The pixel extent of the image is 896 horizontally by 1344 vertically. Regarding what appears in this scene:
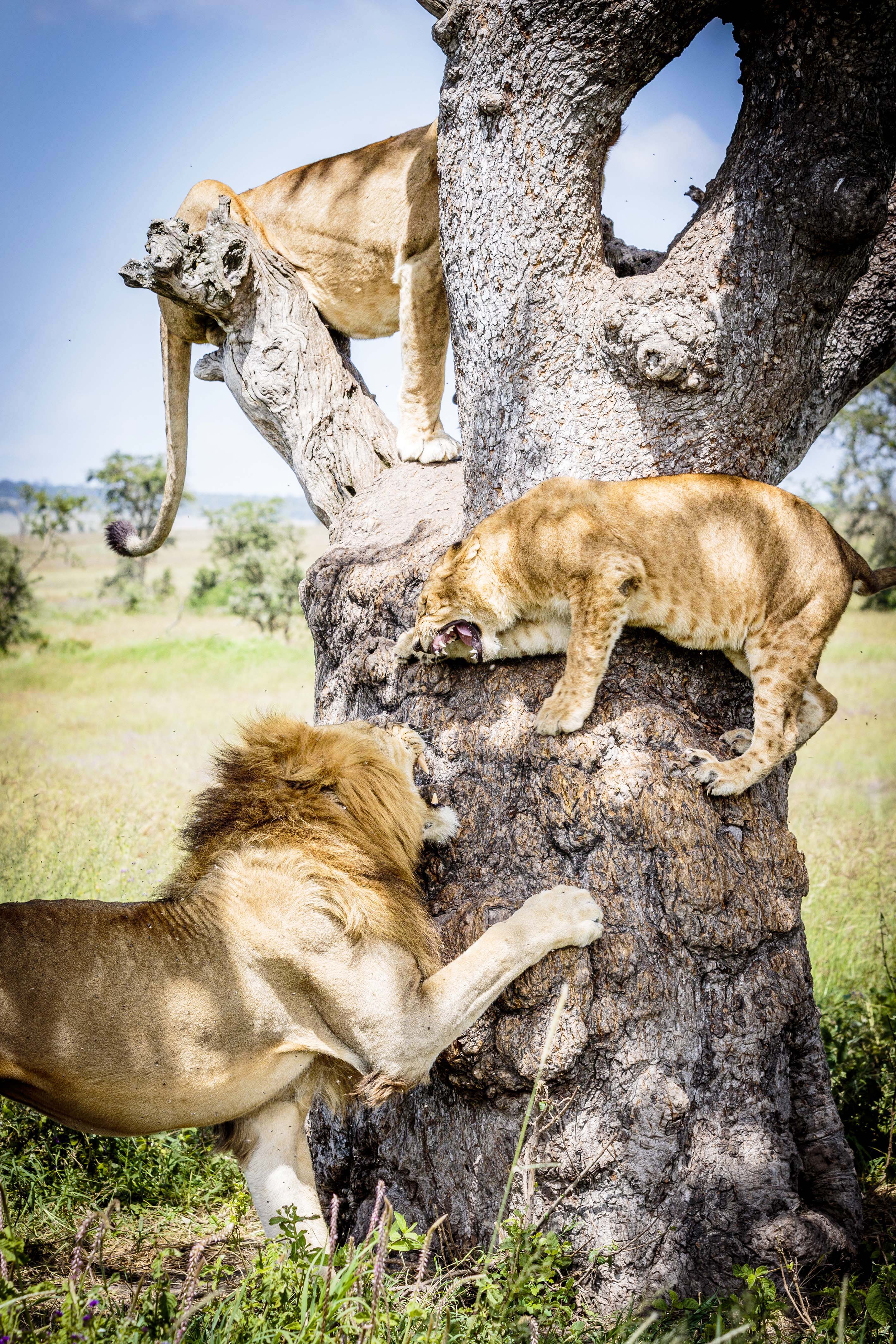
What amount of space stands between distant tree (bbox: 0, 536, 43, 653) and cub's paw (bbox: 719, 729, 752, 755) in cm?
1439

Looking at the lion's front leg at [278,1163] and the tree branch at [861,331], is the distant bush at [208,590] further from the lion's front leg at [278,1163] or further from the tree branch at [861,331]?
the lion's front leg at [278,1163]

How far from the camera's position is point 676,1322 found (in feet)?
8.39

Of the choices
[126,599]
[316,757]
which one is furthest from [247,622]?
[316,757]

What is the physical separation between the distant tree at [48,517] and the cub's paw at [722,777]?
1761cm

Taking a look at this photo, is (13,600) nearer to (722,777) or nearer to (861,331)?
(861,331)

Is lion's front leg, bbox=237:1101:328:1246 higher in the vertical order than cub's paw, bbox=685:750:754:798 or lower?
lower

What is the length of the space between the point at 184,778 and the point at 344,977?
20.7ft

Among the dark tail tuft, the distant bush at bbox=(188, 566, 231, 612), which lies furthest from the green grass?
the distant bush at bbox=(188, 566, 231, 612)

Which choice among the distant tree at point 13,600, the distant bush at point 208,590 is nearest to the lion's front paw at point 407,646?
the distant tree at point 13,600

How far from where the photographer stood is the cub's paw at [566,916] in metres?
2.64

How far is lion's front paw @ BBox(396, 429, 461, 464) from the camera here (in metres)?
4.52

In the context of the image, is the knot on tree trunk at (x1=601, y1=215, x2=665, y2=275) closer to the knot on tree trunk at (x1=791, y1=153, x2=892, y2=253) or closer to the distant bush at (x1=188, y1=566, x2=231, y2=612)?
the knot on tree trunk at (x1=791, y1=153, x2=892, y2=253)

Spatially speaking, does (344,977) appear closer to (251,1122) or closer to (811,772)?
(251,1122)

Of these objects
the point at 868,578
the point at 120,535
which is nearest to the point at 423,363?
the point at 120,535
